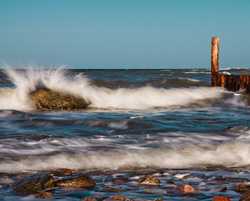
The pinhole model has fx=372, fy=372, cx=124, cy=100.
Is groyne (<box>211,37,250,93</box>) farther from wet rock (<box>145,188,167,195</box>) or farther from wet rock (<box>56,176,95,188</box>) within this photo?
wet rock (<box>56,176,95,188</box>)

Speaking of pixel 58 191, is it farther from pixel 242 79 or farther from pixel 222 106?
pixel 242 79

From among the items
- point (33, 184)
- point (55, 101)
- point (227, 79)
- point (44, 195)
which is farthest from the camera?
point (227, 79)

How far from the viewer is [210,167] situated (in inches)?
171

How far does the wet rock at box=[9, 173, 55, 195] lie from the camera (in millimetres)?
3102

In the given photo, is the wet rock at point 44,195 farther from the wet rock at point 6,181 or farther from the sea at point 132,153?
the wet rock at point 6,181

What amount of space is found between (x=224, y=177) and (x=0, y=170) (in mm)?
2369

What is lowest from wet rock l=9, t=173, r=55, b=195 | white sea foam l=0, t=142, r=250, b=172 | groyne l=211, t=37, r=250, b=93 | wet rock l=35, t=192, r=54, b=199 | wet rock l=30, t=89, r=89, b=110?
white sea foam l=0, t=142, r=250, b=172

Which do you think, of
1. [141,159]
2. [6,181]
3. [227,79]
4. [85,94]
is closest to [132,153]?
[141,159]

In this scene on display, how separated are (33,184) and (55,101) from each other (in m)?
7.74

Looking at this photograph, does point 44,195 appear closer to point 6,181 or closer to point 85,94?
point 6,181

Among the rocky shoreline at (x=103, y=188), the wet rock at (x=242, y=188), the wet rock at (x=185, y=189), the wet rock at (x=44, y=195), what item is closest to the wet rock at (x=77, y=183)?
the rocky shoreline at (x=103, y=188)

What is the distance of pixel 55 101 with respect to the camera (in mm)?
10781

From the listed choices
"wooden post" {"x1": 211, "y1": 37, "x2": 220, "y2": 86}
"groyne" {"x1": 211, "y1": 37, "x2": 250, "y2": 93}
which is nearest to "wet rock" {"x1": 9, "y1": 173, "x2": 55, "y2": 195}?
"groyne" {"x1": 211, "y1": 37, "x2": 250, "y2": 93}

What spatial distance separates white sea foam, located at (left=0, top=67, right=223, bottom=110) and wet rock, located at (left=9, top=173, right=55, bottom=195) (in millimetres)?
7864
